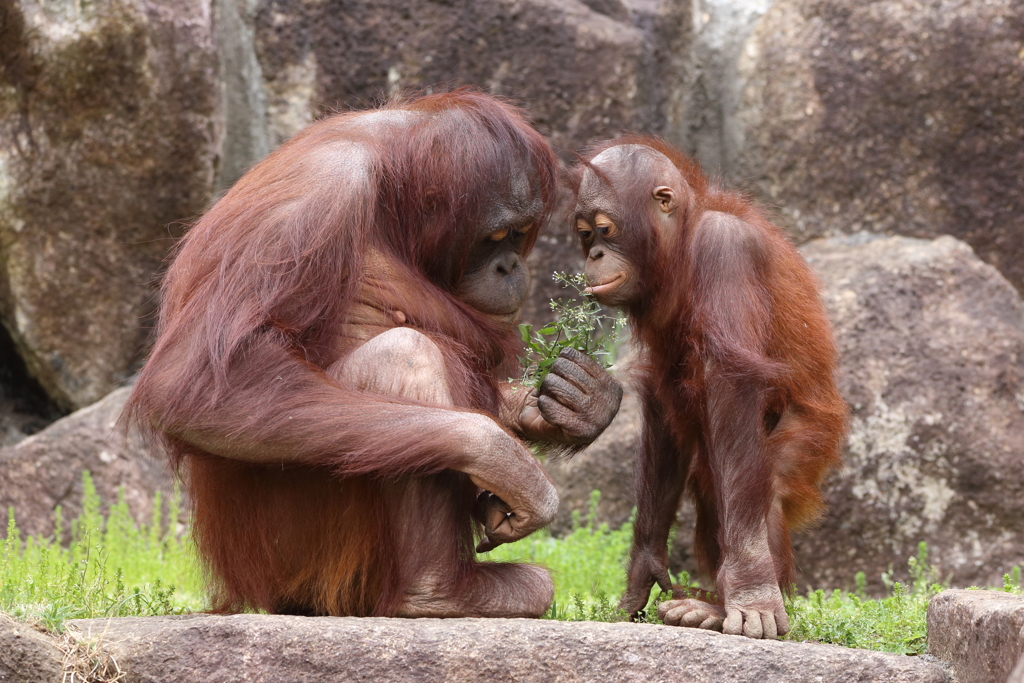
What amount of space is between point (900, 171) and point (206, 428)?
157 inches

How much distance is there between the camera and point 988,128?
5.65 metres

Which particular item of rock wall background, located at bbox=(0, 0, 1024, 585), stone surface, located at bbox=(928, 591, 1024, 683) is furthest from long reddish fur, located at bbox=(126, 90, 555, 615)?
rock wall background, located at bbox=(0, 0, 1024, 585)

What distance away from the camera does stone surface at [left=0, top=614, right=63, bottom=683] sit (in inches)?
96.5

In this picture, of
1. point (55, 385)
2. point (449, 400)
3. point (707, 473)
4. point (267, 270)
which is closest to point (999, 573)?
point (707, 473)

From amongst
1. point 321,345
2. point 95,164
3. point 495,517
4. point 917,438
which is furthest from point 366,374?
point 917,438

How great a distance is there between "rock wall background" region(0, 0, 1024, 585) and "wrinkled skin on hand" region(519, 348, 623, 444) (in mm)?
2171

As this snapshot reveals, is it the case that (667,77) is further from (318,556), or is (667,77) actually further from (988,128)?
→ (318,556)

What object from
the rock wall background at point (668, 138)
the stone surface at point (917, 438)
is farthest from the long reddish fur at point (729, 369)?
the rock wall background at point (668, 138)

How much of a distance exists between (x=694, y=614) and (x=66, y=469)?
3.43 meters

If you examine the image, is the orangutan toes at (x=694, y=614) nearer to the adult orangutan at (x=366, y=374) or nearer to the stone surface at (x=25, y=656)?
the adult orangutan at (x=366, y=374)

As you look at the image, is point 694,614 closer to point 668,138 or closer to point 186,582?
point 186,582

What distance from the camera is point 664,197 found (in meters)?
3.50

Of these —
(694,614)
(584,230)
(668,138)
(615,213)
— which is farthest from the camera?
(668,138)

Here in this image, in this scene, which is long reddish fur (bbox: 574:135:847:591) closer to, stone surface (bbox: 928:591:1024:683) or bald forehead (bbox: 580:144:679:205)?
bald forehead (bbox: 580:144:679:205)
